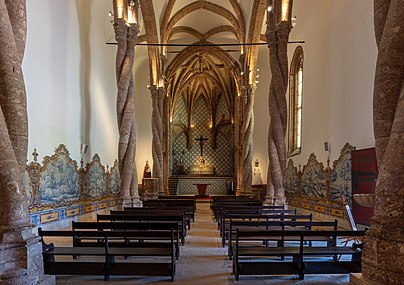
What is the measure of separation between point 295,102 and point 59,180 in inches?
499

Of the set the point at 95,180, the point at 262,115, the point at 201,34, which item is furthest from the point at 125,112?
the point at 201,34

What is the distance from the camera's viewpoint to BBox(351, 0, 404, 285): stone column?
3.89m

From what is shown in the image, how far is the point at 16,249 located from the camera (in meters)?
4.22

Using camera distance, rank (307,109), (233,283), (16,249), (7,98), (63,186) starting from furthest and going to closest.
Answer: (307,109)
(63,186)
(233,283)
(7,98)
(16,249)

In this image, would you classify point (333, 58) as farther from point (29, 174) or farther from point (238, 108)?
point (238, 108)

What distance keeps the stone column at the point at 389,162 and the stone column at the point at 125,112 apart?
367 inches

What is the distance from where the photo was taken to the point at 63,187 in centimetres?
1156

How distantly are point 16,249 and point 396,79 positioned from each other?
5084mm

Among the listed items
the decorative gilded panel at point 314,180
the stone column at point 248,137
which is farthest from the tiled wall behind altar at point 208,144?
the decorative gilded panel at point 314,180

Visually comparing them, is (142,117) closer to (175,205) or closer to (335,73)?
(175,205)

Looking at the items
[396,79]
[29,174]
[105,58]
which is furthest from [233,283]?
[105,58]

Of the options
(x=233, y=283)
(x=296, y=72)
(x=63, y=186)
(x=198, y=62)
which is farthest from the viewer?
(x=198, y=62)

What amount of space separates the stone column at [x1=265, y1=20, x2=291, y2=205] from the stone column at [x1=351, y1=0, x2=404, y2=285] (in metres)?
7.15

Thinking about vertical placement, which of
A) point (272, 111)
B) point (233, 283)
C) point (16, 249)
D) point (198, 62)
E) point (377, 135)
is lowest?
point (233, 283)
